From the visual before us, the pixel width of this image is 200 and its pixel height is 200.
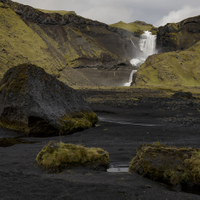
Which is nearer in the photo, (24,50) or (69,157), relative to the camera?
(69,157)

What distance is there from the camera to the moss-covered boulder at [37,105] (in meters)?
9.86

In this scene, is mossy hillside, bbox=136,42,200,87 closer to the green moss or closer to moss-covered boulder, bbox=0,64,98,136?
the green moss

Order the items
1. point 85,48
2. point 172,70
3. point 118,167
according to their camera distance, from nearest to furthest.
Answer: point 118,167 < point 172,70 < point 85,48

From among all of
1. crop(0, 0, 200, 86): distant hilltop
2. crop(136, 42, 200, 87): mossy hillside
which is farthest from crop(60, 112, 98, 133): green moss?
crop(136, 42, 200, 87): mossy hillside

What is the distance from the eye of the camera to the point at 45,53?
263 ft

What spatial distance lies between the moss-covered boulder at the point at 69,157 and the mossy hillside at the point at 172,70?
2291 inches

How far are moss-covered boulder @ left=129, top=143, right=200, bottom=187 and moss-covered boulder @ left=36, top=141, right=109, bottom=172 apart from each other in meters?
0.92

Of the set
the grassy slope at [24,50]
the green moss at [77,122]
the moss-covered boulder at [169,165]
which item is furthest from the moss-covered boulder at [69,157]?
the grassy slope at [24,50]

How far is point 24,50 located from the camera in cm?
7119

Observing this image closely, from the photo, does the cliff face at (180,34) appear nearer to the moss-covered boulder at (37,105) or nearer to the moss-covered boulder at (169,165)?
the moss-covered boulder at (37,105)

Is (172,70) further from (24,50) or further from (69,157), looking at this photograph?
(69,157)

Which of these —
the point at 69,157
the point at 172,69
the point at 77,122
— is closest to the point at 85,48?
the point at 172,69

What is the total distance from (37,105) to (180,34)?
10762 cm

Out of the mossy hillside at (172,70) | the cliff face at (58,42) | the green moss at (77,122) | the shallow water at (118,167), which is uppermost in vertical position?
the cliff face at (58,42)
